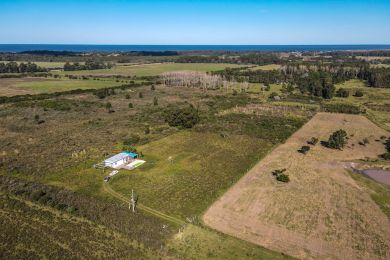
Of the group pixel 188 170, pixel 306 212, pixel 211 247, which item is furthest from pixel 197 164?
pixel 211 247

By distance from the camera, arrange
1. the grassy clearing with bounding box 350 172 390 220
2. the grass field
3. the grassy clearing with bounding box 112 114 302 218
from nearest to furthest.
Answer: the grassy clearing with bounding box 350 172 390 220 < the grassy clearing with bounding box 112 114 302 218 < the grass field

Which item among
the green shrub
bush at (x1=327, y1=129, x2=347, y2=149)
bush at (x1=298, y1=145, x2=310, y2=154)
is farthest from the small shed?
the green shrub

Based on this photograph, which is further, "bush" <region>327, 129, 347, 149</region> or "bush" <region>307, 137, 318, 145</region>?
"bush" <region>307, 137, 318, 145</region>

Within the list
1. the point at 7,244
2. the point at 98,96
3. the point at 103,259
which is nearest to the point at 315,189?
the point at 103,259

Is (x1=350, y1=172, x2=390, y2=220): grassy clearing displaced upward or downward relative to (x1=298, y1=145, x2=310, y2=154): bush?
downward

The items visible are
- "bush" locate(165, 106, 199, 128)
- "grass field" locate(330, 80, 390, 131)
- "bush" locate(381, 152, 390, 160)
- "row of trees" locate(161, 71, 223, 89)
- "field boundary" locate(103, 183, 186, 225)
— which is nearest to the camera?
"field boundary" locate(103, 183, 186, 225)

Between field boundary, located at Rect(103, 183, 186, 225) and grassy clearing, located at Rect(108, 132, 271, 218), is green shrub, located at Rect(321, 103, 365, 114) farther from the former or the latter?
field boundary, located at Rect(103, 183, 186, 225)
